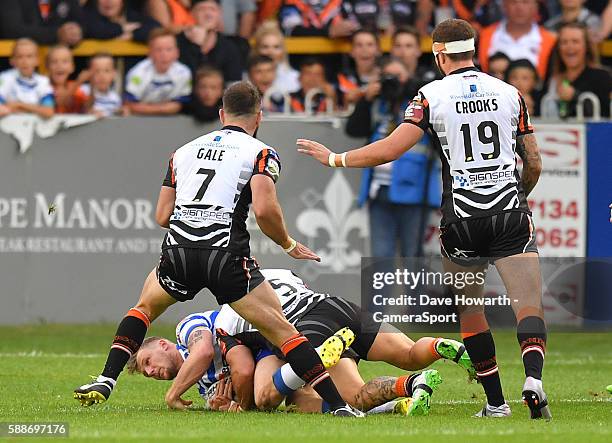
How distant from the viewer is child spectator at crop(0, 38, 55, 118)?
1681 cm

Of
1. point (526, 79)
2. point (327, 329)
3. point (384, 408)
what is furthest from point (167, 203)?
point (526, 79)

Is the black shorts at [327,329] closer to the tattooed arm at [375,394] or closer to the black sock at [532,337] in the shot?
the tattooed arm at [375,394]

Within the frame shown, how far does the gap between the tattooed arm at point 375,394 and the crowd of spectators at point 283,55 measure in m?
6.47

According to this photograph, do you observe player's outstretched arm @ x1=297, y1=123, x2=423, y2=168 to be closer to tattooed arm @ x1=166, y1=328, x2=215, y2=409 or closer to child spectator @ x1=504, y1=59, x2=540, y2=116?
tattooed arm @ x1=166, y1=328, x2=215, y2=409

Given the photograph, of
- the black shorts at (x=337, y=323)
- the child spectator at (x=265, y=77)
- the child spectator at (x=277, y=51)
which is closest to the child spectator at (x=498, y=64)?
the child spectator at (x=277, y=51)

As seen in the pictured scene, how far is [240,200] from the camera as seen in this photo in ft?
32.4

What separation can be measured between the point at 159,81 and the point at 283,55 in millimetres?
1563

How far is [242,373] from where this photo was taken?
34.6 feet

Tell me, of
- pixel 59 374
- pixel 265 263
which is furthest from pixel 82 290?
pixel 59 374

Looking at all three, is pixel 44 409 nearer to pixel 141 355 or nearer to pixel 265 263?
pixel 141 355

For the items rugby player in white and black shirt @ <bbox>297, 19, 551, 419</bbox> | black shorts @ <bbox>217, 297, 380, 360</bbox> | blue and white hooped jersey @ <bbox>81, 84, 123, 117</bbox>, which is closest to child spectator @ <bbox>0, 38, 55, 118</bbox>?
blue and white hooped jersey @ <bbox>81, 84, 123, 117</bbox>

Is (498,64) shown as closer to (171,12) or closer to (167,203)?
(171,12)

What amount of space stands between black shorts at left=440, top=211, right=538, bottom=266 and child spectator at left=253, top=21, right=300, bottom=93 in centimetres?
793

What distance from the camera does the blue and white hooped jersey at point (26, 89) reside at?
55.6 ft
